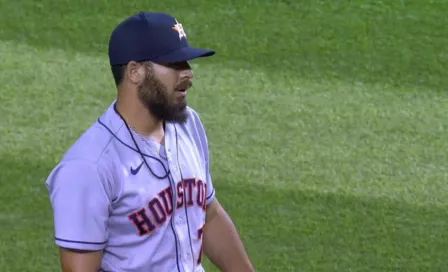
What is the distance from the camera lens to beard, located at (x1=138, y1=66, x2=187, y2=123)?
10.7 feet

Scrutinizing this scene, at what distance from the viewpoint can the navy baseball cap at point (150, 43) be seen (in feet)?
10.7

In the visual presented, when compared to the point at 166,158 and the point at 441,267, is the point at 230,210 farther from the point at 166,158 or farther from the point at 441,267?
the point at 166,158

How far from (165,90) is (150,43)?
145mm

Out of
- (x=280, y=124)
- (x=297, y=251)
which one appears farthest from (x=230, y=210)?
(x=280, y=124)

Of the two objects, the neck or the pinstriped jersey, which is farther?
the neck

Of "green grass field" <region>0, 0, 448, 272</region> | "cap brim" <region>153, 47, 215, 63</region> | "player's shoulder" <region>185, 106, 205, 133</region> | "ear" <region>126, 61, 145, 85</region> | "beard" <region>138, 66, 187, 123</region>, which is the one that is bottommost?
"green grass field" <region>0, 0, 448, 272</region>

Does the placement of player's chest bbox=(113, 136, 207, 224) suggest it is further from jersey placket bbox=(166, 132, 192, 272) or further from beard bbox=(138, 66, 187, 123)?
beard bbox=(138, 66, 187, 123)

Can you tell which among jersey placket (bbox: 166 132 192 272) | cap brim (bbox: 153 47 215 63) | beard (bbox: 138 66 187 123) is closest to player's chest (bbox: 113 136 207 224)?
jersey placket (bbox: 166 132 192 272)

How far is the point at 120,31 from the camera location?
10.8ft

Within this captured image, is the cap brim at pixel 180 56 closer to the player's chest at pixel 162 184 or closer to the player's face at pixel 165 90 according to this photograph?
the player's face at pixel 165 90

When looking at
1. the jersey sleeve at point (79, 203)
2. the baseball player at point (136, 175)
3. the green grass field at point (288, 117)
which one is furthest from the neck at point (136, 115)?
the green grass field at point (288, 117)

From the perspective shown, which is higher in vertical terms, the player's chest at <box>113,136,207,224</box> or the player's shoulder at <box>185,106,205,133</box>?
the player's shoulder at <box>185,106,205,133</box>

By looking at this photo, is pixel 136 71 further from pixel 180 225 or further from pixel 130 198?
pixel 180 225

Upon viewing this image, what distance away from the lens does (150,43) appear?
10.7 feet
